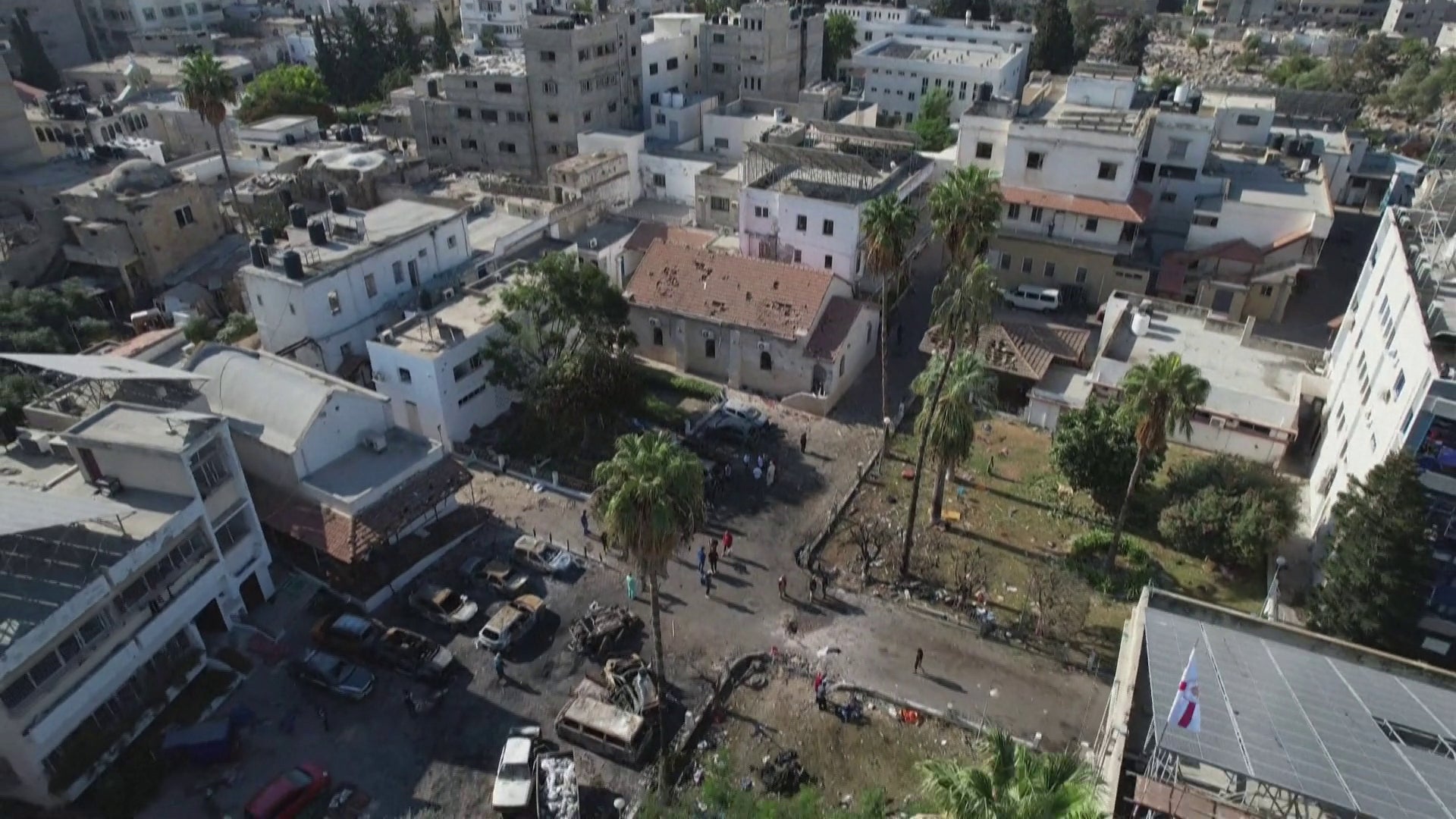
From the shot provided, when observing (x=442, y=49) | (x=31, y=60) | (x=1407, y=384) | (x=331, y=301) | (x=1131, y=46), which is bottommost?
(x=331, y=301)

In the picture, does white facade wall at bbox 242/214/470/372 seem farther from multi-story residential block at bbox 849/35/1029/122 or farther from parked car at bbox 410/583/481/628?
multi-story residential block at bbox 849/35/1029/122

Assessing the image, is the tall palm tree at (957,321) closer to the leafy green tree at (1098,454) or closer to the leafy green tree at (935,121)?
the leafy green tree at (1098,454)

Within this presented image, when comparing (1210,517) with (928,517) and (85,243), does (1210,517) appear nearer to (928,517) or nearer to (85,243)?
(928,517)

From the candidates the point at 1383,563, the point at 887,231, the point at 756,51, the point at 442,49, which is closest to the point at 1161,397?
the point at 1383,563

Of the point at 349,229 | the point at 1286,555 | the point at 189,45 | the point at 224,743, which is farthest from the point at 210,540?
the point at 189,45

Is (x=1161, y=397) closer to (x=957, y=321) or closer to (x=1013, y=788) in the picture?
(x=957, y=321)

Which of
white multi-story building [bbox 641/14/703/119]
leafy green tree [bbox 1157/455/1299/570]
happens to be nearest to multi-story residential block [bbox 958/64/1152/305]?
leafy green tree [bbox 1157/455/1299/570]

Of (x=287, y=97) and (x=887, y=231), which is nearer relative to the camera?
(x=887, y=231)
